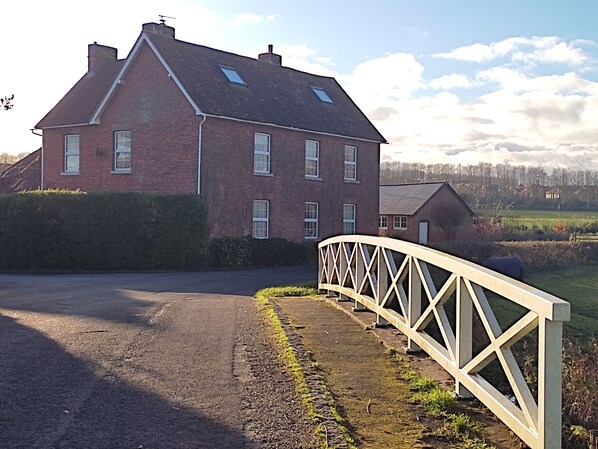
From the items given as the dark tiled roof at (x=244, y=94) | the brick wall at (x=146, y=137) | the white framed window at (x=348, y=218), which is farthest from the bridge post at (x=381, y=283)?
the white framed window at (x=348, y=218)

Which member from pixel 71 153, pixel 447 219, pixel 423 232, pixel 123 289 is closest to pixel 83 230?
pixel 123 289

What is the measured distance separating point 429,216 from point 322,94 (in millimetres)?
14394

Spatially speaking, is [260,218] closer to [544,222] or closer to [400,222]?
[400,222]

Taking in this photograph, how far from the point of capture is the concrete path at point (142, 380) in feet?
16.9

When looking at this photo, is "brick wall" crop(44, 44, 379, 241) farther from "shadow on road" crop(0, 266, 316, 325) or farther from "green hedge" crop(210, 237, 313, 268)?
"shadow on road" crop(0, 266, 316, 325)

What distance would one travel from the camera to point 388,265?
9.23m

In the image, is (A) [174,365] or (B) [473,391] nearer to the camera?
(B) [473,391]

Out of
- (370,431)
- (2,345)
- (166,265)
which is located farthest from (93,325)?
(166,265)

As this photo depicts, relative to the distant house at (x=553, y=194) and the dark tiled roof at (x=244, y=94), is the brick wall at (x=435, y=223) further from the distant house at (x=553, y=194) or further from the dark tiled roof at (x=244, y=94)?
the distant house at (x=553, y=194)

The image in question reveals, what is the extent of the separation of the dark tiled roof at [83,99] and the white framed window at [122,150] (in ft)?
6.23

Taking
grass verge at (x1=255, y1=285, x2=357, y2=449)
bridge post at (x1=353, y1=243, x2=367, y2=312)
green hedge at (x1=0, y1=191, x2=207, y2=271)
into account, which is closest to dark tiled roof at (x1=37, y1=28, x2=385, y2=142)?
green hedge at (x1=0, y1=191, x2=207, y2=271)

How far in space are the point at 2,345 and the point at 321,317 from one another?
4.54m

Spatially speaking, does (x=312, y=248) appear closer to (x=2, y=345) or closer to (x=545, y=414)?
(x=2, y=345)

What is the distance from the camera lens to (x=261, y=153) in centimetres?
2953
